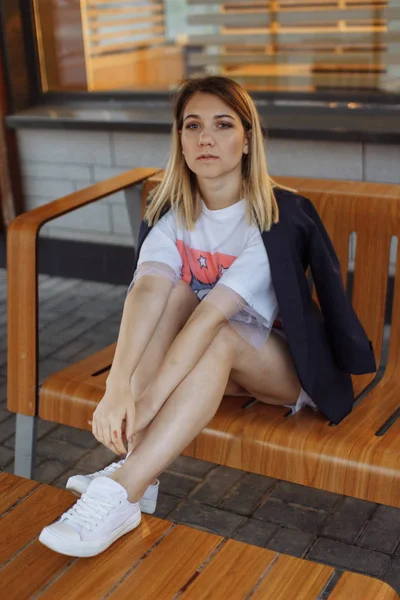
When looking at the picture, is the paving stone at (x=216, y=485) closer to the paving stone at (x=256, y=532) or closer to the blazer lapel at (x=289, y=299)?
the paving stone at (x=256, y=532)

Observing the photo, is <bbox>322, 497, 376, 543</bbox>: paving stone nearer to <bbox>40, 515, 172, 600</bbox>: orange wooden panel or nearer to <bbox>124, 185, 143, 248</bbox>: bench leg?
<bbox>40, 515, 172, 600</bbox>: orange wooden panel

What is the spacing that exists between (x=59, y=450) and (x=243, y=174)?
1.20 meters

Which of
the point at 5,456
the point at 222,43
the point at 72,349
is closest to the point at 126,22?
the point at 222,43

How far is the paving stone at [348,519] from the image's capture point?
2.40 metres

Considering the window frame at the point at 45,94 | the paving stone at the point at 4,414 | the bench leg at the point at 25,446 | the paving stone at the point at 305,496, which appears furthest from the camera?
the window frame at the point at 45,94

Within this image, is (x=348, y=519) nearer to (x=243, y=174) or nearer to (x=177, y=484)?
(x=177, y=484)

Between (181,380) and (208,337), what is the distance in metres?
0.12

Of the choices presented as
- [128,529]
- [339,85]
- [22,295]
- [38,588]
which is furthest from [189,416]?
[339,85]

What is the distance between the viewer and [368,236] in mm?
2367

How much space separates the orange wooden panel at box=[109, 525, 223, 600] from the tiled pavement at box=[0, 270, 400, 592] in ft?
2.34

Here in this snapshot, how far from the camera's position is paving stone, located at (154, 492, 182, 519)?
2531mm

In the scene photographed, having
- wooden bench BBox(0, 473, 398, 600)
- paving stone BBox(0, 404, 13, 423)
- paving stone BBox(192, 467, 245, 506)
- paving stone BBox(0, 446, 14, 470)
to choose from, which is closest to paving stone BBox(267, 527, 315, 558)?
paving stone BBox(192, 467, 245, 506)

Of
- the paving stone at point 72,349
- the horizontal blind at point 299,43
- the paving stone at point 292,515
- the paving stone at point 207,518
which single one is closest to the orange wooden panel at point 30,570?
the paving stone at point 207,518

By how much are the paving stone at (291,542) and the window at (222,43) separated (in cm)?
227
